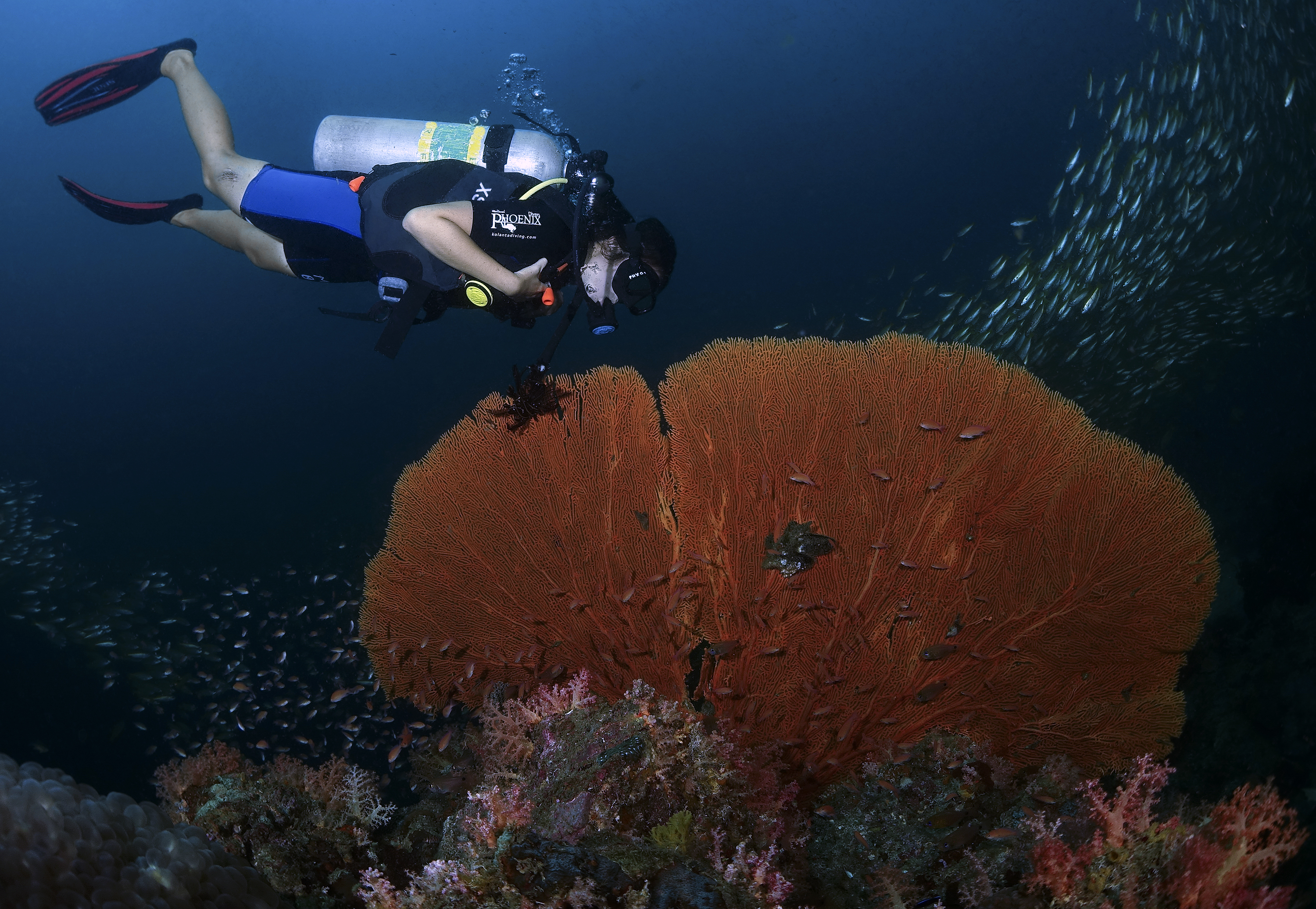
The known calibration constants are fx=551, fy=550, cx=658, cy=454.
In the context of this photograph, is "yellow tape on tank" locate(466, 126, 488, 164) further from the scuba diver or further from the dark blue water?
the dark blue water

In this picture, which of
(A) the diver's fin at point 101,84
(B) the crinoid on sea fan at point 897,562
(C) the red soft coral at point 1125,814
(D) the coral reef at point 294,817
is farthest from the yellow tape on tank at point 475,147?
(C) the red soft coral at point 1125,814

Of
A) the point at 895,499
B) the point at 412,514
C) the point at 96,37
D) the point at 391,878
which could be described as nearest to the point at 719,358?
the point at 895,499

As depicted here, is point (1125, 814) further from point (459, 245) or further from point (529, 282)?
point (459, 245)

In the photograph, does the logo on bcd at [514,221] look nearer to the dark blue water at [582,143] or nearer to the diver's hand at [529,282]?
the diver's hand at [529,282]

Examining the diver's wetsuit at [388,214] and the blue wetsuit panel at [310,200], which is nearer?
the diver's wetsuit at [388,214]

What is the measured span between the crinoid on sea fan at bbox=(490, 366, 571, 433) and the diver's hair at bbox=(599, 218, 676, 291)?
0.89 meters

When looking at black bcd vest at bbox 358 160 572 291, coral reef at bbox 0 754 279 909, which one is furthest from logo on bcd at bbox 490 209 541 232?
coral reef at bbox 0 754 279 909

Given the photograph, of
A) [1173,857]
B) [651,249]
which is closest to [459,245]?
[651,249]

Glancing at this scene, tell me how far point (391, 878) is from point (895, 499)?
348cm

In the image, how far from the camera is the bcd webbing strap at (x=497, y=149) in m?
4.33

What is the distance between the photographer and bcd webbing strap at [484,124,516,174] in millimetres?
4328

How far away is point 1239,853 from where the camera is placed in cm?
192

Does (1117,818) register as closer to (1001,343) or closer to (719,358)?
(719,358)

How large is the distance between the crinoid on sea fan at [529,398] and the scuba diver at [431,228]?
0.26m
